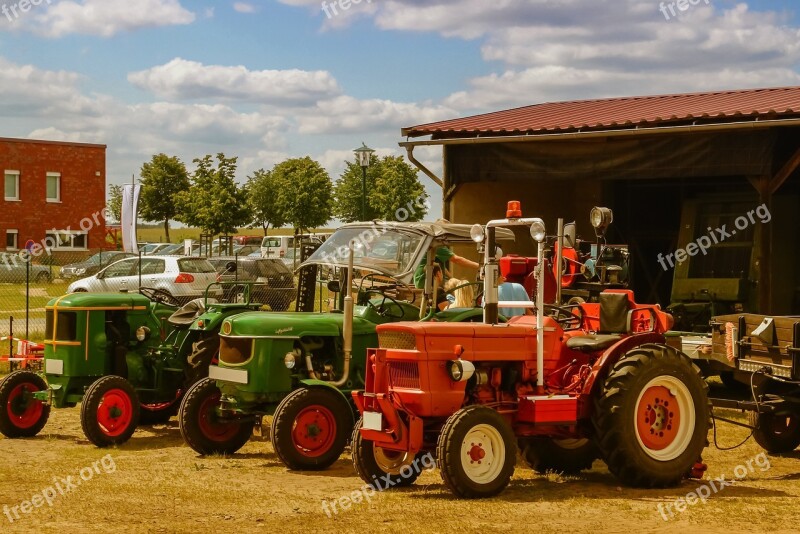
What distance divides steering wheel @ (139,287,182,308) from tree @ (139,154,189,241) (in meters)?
50.2

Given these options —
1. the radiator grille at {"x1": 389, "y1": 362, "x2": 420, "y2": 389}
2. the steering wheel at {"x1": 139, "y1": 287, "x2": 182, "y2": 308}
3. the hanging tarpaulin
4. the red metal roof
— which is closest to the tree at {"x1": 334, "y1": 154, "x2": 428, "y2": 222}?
the hanging tarpaulin

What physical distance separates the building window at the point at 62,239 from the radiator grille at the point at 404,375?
50186mm

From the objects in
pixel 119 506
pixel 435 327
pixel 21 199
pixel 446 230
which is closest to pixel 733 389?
pixel 446 230

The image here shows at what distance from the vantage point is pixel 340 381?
1027 centimetres

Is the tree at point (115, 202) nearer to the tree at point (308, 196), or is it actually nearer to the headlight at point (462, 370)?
the tree at point (308, 196)

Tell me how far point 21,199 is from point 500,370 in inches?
2002

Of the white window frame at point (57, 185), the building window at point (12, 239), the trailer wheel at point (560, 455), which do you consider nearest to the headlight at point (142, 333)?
the trailer wheel at point (560, 455)

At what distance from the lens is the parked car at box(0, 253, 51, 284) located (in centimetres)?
4216

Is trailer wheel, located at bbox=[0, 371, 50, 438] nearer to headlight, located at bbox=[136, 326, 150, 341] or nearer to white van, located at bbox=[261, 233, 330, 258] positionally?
headlight, located at bbox=[136, 326, 150, 341]

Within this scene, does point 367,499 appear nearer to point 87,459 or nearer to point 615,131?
point 87,459

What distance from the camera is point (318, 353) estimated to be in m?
10.7

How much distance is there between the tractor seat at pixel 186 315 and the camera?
12.2 m

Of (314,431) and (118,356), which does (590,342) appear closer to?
(314,431)

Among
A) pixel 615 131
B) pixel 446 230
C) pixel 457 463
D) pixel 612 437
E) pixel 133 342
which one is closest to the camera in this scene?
pixel 457 463
